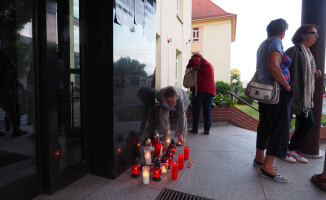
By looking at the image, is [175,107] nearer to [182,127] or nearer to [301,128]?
[182,127]

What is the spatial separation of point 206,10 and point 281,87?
20.6m

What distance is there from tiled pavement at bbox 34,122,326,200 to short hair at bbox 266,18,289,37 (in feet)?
5.83

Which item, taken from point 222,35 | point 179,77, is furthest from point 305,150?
point 222,35

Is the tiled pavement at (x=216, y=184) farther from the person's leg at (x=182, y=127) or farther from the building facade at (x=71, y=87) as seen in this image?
the person's leg at (x=182, y=127)

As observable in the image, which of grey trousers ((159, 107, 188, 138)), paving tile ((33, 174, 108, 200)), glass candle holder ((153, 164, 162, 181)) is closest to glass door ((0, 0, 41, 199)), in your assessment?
paving tile ((33, 174, 108, 200))

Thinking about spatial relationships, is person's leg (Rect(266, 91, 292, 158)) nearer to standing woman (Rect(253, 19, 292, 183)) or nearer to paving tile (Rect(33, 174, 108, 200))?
standing woman (Rect(253, 19, 292, 183))

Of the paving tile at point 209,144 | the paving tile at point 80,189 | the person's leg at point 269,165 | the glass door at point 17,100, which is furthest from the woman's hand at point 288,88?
the glass door at point 17,100

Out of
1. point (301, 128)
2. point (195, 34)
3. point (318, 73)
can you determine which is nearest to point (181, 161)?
point (301, 128)

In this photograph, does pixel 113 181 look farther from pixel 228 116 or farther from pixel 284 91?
pixel 228 116

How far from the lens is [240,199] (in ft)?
6.75

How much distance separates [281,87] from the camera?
2373 mm

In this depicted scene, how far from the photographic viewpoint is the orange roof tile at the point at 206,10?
772 inches

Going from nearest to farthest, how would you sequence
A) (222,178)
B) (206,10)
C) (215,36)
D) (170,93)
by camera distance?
(222,178) → (170,93) → (215,36) → (206,10)

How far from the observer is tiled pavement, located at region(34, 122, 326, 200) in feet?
6.93
